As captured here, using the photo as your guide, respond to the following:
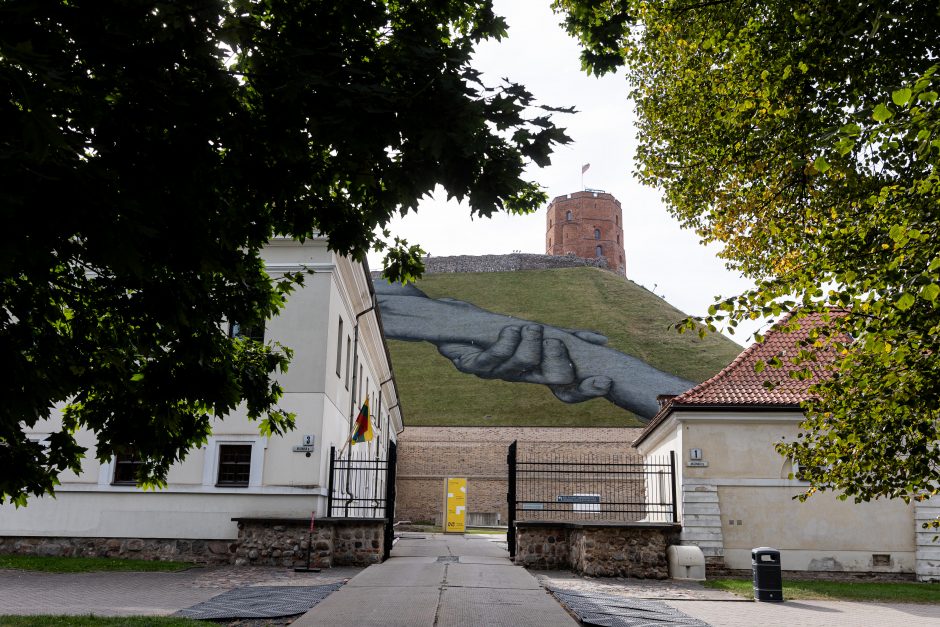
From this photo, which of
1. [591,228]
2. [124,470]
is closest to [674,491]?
[124,470]

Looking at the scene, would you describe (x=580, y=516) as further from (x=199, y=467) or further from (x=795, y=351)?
(x=199, y=467)

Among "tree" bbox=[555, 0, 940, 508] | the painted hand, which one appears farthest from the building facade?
the painted hand

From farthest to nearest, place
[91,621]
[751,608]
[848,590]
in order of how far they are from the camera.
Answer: [848,590] < [751,608] < [91,621]

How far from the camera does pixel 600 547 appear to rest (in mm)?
15211

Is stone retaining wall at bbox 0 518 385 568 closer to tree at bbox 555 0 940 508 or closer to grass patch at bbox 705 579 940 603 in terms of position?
grass patch at bbox 705 579 940 603

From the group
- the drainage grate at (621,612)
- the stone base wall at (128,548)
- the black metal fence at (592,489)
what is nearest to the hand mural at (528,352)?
the black metal fence at (592,489)

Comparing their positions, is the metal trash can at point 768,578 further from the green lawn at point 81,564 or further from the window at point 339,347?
the green lawn at point 81,564

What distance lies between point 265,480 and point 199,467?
1530 mm

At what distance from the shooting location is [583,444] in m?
53.8

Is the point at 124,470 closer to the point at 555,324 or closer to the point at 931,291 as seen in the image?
the point at 931,291

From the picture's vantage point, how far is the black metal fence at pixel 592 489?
1662 centimetres

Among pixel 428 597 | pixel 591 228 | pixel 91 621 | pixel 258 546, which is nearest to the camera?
pixel 91 621

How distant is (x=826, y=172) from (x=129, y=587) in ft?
38.3

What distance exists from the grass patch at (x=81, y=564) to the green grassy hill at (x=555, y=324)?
40.0m
